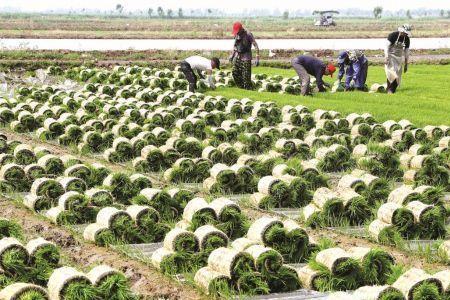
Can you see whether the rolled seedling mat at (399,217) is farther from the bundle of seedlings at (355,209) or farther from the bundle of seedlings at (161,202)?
the bundle of seedlings at (161,202)

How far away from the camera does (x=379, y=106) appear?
16.4 meters

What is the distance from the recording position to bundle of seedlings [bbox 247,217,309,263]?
289 inches

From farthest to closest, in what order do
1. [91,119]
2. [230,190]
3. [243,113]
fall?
[243,113], [91,119], [230,190]

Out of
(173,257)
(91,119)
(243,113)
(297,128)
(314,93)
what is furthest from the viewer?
(314,93)

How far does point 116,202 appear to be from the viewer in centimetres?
951

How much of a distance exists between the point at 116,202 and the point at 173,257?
2.64 m

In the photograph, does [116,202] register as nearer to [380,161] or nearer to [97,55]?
[380,161]

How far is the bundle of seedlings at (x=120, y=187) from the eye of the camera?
9.57 metres

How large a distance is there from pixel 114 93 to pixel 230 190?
1051 cm

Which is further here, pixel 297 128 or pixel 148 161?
pixel 297 128

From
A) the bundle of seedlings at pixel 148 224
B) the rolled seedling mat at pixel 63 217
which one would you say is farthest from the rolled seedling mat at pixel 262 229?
the rolled seedling mat at pixel 63 217

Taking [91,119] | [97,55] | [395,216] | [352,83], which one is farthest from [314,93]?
[97,55]

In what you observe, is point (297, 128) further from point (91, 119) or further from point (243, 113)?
point (91, 119)

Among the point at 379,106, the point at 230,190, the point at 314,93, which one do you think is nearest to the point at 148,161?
the point at 230,190
